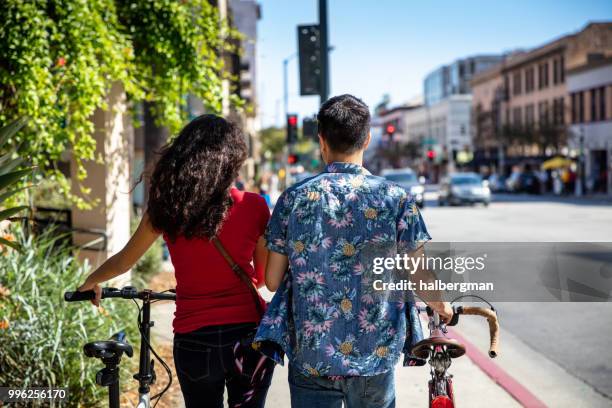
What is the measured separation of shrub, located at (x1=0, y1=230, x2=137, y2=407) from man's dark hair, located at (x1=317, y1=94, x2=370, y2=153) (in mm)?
2661

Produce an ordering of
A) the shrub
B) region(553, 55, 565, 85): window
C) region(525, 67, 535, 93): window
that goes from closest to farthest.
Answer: the shrub
region(553, 55, 565, 85): window
region(525, 67, 535, 93): window

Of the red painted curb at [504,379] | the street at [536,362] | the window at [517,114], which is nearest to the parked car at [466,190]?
the street at [536,362]

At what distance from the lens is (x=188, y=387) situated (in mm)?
3203

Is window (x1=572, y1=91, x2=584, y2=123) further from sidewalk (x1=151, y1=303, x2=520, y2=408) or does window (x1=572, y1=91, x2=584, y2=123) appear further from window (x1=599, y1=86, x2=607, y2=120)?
sidewalk (x1=151, y1=303, x2=520, y2=408)

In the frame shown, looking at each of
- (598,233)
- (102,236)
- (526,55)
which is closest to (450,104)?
(526,55)

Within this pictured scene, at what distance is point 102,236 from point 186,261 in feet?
19.8

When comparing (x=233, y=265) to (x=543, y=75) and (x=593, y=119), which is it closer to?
(x=593, y=119)

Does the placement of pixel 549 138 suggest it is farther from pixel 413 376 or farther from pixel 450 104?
pixel 413 376

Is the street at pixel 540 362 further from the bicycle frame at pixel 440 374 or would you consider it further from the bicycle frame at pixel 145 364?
the bicycle frame at pixel 440 374

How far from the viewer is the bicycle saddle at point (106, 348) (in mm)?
3162

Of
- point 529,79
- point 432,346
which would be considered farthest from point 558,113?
point 432,346

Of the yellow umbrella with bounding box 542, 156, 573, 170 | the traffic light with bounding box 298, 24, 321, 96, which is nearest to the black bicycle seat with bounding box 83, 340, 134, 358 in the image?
the traffic light with bounding box 298, 24, 321, 96

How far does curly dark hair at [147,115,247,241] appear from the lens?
304cm

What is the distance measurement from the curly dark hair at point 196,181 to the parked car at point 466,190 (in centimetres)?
3470
